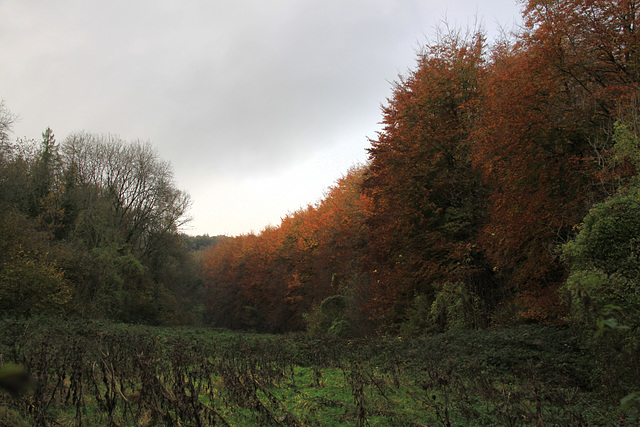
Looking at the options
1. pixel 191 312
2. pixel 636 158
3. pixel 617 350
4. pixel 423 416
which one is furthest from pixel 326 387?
pixel 191 312

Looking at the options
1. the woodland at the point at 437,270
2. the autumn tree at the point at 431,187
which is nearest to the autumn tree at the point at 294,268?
the woodland at the point at 437,270

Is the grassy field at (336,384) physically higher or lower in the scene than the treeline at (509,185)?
lower

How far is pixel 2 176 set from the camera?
24.0 metres

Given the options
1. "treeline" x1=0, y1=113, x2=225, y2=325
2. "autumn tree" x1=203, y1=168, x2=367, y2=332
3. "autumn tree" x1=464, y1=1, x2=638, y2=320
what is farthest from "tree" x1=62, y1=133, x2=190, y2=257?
"autumn tree" x1=464, y1=1, x2=638, y2=320

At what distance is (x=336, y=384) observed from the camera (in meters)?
8.97

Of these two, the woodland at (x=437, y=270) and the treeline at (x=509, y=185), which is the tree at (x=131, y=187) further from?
the treeline at (x=509, y=185)

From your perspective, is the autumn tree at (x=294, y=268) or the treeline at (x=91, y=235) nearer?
the treeline at (x=91, y=235)

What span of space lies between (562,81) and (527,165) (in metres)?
2.85

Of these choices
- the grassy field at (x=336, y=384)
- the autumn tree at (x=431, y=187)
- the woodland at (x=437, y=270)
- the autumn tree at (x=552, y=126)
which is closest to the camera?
the grassy field at (x=336, y=384)

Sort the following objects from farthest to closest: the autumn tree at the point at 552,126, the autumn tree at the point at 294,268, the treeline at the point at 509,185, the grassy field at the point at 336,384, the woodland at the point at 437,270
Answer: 1. the autumn tree at the point at 294,268
2. the autumn tree at the point at 552,126
3. the treeline at the point at 509,185
4. the woodland at the point at 437,270
5. the grassy field at the point at 336,384

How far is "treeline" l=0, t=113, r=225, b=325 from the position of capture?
2145cm

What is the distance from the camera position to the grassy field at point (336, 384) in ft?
16.7

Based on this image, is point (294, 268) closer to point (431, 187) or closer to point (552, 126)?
point (431, 187)

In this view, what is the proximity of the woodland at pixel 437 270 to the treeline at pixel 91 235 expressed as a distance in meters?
0.18
